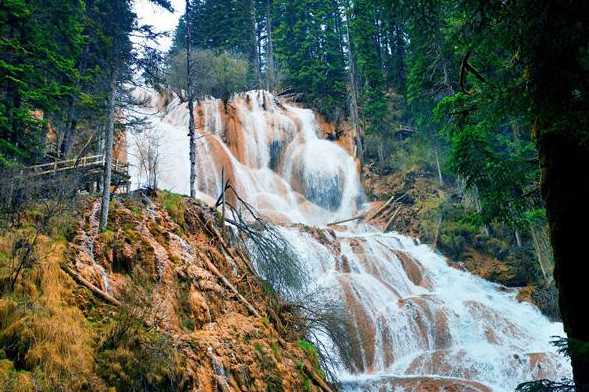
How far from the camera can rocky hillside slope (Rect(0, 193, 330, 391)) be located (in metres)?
5.09

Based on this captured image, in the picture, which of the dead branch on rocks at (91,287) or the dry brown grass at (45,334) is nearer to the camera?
the dry brown grass at (45,334)

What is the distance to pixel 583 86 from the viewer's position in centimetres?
364

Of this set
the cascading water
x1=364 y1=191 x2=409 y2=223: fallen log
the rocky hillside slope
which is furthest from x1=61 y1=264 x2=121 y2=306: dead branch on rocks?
x1=364 y1=191 x2=409 y2=223: fallen log

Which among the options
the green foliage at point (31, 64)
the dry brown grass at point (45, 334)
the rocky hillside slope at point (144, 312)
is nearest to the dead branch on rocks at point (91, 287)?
the rocky hillside slope at point (144, 312)

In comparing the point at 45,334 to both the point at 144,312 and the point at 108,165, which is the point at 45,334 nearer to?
the point at 144,312

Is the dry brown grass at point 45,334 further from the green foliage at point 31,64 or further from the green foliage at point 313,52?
the green foliage at point 313,52

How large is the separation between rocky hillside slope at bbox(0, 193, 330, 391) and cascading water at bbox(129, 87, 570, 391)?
2.39m

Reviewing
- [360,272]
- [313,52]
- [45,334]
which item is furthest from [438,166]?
[45,334]

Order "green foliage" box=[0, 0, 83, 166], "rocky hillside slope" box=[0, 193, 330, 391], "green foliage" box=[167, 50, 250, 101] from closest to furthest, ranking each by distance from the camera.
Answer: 1. "rocky hillside slope" box=[0, 193, 330, 391]
2. "green foliage" box=[0, 0, 83, 166]
3. "green foliage" box=[167, 50, 250, 101]

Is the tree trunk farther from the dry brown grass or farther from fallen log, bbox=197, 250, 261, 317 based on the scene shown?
fallen log, bbox=197, 250, 261, 317

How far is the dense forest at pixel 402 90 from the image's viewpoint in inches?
151

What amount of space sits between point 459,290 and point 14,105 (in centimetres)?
1850

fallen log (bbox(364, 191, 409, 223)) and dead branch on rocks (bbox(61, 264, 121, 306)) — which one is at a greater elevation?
fallen log (bbox(364, 191, 409, 223))

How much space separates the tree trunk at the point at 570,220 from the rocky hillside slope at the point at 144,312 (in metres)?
4.49
